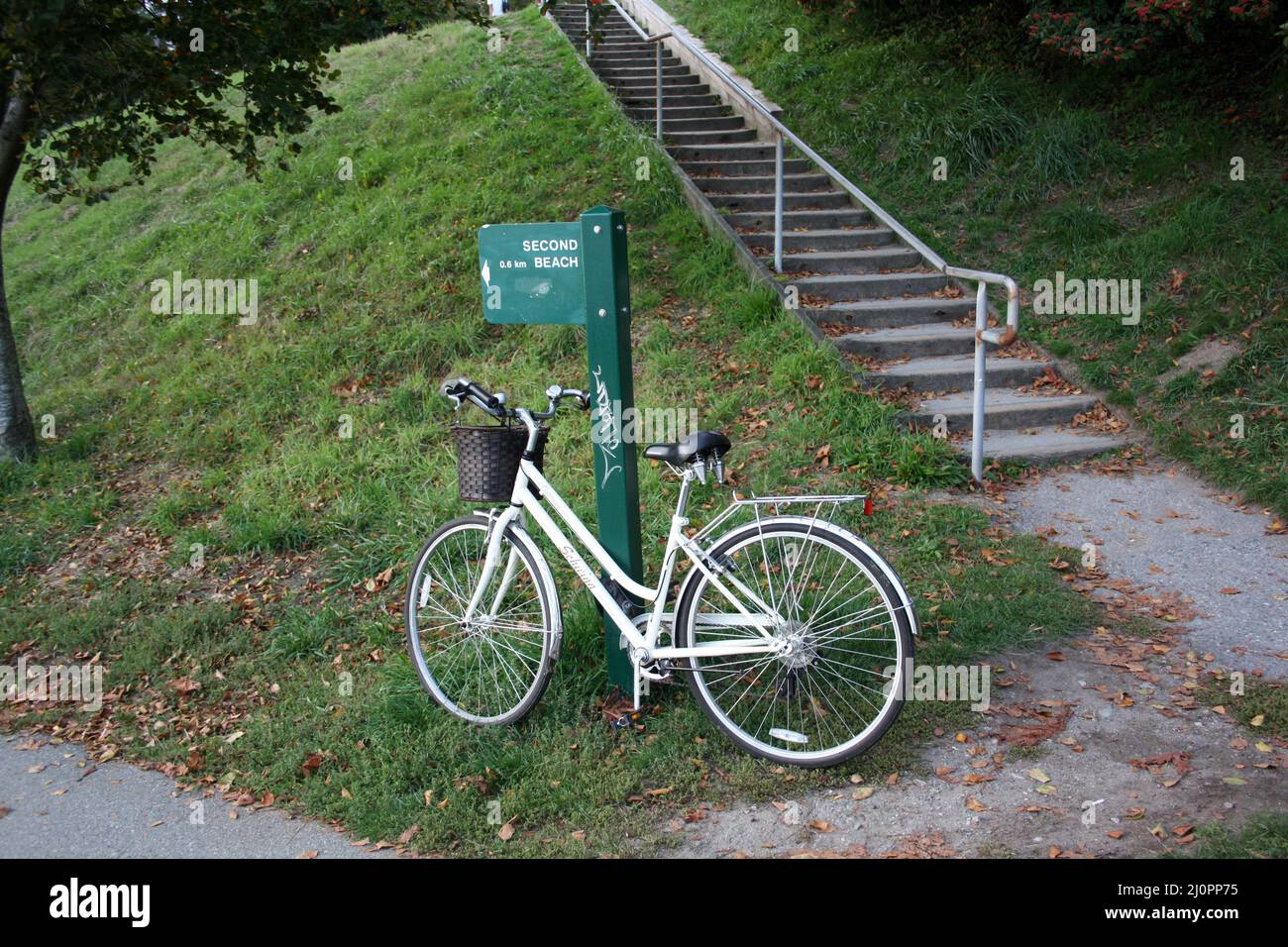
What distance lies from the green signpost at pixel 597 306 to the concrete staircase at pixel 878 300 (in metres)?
3.16

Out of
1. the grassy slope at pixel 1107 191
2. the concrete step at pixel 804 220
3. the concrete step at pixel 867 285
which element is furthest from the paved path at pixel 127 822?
the concrete step at pixel 804 220

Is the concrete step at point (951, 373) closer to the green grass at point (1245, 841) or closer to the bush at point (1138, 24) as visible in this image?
the bush at point (1138, 24)

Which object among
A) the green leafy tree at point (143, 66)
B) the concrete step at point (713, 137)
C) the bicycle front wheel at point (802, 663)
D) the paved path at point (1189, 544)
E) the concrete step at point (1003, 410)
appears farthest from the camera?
the concrete step at point (713, 137)

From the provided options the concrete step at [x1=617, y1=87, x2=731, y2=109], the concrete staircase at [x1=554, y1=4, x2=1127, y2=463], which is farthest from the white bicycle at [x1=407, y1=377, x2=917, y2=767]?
the concrete step at [x1=617, y1=87, x2=731, y2=109]

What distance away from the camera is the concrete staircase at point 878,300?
7086 millimetres

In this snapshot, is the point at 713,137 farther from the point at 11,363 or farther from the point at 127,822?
the point at 127,822

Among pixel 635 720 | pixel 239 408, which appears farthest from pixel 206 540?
pixel 635 720

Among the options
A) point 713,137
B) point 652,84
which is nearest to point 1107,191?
point 713,137

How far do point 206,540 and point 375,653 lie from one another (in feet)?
7.41

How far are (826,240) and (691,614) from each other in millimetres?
6274

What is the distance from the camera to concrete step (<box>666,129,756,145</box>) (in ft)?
38.7

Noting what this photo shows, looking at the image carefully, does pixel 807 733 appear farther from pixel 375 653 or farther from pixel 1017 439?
pixel 1017 439

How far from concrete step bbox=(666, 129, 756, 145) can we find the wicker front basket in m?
8.29
